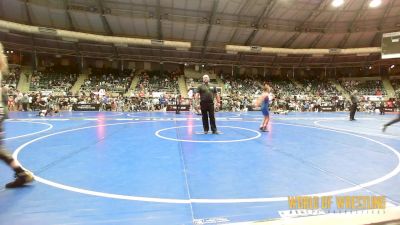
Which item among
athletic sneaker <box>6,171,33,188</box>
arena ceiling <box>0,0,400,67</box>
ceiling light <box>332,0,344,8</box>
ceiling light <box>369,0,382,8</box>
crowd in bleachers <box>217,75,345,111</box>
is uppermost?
ceiling light <box>369,0,382,8</box>

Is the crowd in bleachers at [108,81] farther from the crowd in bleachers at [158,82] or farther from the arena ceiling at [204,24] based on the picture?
the arena ceiling at [204,24]

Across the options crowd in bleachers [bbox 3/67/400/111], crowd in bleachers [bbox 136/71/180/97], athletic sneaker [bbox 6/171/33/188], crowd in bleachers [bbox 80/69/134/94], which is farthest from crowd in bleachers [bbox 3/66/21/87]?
athletic sneaker [bbox 6/171/33/188]

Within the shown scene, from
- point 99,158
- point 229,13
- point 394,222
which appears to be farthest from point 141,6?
point 394,222

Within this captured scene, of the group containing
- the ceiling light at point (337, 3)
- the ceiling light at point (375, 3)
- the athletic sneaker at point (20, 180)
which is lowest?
the athletic sneaker at point (20, 180)

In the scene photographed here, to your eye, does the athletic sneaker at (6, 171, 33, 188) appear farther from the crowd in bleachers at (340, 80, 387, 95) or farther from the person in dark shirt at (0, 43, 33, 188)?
the crowd in bleachers at (340, 80, 387, 95)

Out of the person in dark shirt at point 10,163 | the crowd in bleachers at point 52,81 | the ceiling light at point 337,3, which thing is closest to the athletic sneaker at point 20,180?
the person in dark shirt at point 10,163

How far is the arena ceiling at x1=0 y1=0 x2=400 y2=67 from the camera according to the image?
27.2 metres

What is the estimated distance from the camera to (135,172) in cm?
435

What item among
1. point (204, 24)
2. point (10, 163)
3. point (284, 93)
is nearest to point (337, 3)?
point (284, 93)

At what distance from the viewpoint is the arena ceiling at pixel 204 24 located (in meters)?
27.2

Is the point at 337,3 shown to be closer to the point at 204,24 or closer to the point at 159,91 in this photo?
the point at 204,24

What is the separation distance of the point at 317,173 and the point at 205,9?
26862 mm

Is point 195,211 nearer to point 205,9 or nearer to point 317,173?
point 317,173

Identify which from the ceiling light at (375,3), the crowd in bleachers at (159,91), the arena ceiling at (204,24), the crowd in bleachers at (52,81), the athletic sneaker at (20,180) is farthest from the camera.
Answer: the crowd in bleachers at (52,81)
